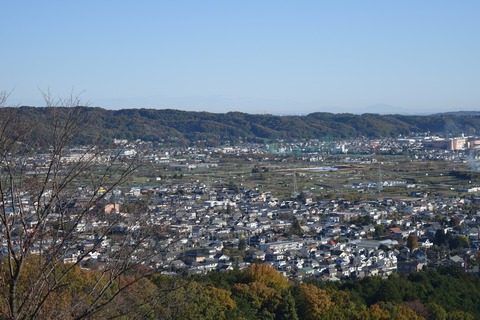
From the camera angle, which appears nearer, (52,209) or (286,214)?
(52,209)

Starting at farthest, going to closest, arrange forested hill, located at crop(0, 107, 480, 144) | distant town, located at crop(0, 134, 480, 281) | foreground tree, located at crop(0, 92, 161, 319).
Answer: forested hill, located at crop(0, 107, 480, 144), distant town, located at crop(0, 134, 480, 281), foreground tree, located at crop(0, 92, 161, 319)

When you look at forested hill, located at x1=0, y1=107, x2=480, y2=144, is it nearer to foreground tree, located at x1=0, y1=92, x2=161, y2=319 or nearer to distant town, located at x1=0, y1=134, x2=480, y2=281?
distant town, located at x1=0, y1=134, x2=480, y2=281

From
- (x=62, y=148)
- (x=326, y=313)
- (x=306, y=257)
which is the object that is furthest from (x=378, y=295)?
(x=62, y=148)

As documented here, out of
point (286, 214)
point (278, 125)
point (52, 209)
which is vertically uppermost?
point (278, 125)

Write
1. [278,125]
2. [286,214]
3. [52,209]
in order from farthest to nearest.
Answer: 1. [278,125]
2. [286,214]
3. [52,209]

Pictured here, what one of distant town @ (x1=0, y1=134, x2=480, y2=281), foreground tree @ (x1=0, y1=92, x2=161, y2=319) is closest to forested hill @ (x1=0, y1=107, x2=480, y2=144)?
distant town @ (x1=0, y1=134, x2=480, y2=281)

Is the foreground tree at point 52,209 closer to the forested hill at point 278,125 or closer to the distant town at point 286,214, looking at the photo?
the distant town at point 286,214

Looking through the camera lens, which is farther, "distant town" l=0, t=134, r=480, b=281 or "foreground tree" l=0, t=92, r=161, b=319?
"distant town" l=0, t=134, r=480, b=281

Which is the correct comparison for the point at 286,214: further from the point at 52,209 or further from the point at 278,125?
the point at 278,125

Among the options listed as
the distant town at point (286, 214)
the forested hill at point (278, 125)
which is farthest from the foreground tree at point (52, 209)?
the forested hill at point (278, 125)

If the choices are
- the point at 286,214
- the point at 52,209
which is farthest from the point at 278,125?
the point at 52,209

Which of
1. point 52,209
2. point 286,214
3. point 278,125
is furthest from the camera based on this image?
point 278,125
